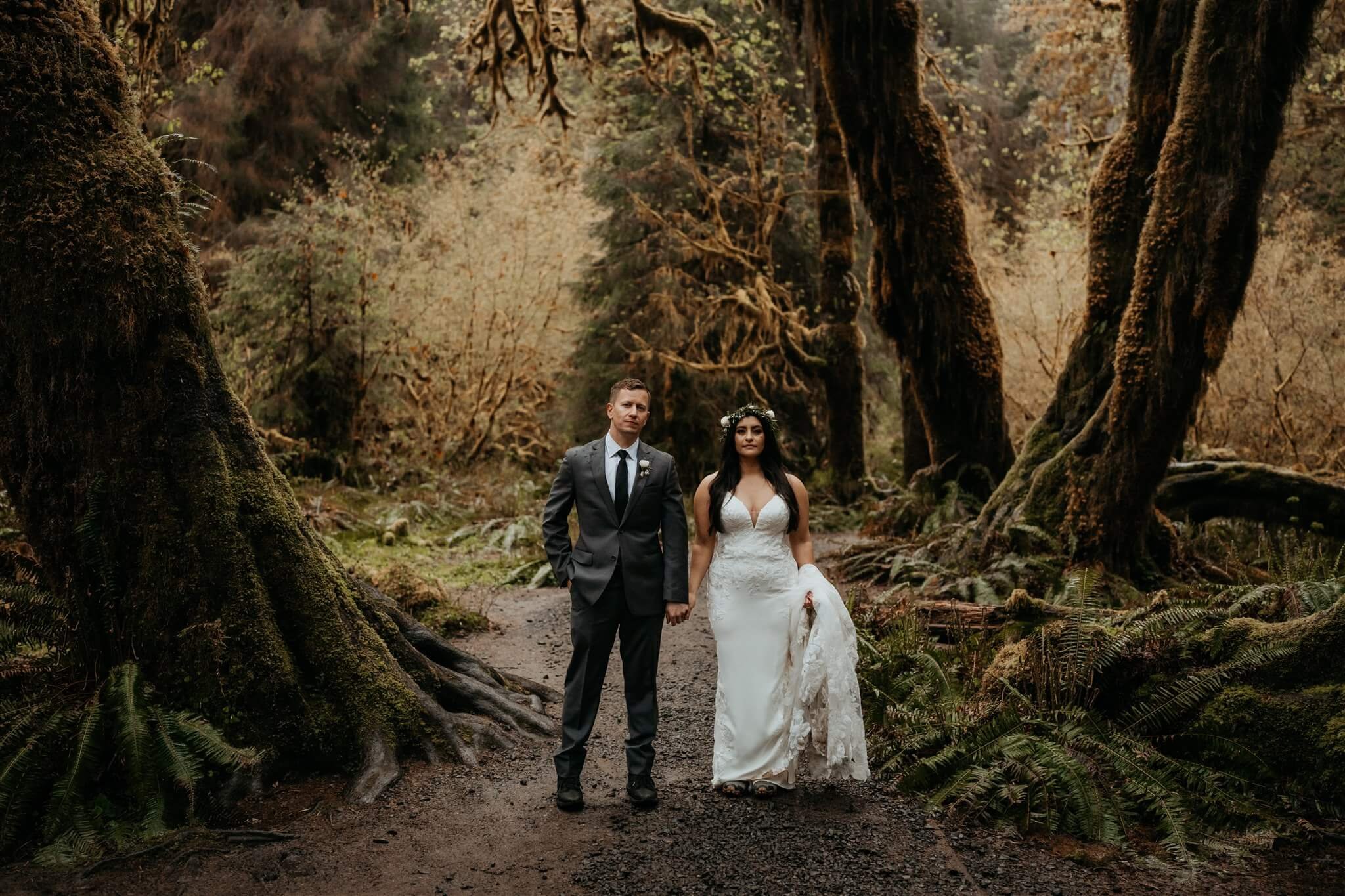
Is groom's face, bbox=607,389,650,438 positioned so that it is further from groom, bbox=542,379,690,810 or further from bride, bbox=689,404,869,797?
bride, bbox=689,404,869,797

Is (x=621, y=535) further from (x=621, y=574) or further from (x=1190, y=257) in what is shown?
(x=1190, y=257)

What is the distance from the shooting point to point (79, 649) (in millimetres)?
5004

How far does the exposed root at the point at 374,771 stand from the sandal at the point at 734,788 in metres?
1.66

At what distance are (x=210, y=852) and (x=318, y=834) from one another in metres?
0.45

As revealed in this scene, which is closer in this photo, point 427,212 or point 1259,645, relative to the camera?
point 1259,645

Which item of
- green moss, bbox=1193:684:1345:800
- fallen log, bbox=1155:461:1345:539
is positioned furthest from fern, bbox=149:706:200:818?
fallen log, bbox=1155:461:1345:539

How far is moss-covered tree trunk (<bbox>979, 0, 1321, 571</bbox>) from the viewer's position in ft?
23.8

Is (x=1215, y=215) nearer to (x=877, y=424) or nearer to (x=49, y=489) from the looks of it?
(x=49, y=489)

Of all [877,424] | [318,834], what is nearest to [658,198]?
[877,424]

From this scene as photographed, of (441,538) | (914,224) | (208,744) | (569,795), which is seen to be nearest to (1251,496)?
(914,224)

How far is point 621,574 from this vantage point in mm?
4938

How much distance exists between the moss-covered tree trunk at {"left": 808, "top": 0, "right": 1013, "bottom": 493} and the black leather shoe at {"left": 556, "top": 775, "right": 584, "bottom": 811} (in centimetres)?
832

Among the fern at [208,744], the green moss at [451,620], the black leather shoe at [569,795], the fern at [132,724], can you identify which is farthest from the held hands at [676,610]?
the green moss at [451,620]

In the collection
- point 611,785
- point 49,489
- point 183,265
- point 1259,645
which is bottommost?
point 611,785
